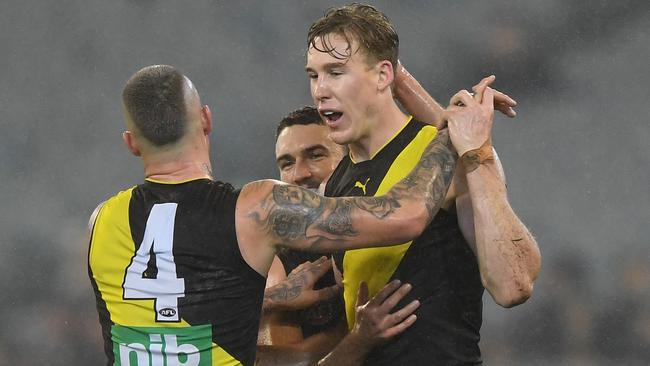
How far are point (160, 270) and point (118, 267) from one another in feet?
0.48

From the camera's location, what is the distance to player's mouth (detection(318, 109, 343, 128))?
3146 millimetres

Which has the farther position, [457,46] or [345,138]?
[457,46]

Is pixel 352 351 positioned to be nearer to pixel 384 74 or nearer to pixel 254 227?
pixel 254 227

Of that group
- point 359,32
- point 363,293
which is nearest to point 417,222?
point 363,293

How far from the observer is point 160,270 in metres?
2.63

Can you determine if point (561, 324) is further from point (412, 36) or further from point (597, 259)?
point (412, 36)

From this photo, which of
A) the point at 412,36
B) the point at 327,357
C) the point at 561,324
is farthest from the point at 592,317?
the point at 327,357

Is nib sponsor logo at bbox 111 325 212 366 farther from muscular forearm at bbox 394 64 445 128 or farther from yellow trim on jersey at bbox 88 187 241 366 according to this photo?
muscular forearm at bbox 394 64 445 128

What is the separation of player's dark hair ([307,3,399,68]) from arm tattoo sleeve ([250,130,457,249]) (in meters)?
0.60

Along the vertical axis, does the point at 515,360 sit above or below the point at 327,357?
below

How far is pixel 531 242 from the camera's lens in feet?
9.55

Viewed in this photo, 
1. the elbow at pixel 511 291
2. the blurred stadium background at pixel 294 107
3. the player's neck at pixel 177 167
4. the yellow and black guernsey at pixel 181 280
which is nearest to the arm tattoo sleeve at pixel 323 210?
the yellow and black guernsey at pixel 181 280

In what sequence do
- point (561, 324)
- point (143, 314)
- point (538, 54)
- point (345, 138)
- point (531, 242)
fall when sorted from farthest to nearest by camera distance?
1. point (538, 54)
2. point (561, 324)
3. point (345, 138)
4. point (531, 242)
5. point (143, 314)

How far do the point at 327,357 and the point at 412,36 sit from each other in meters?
5.02
